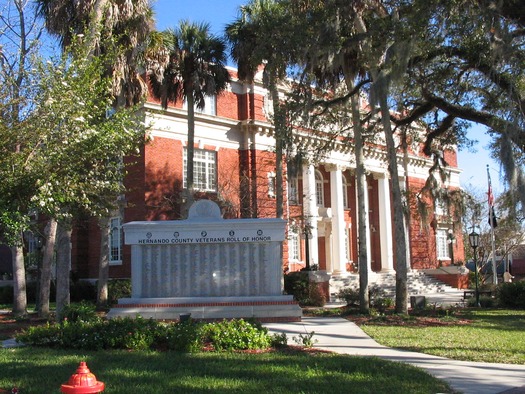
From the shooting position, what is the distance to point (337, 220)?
3494 centimetres

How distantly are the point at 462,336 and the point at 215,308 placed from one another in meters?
6.22

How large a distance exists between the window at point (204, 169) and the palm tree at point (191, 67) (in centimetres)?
575

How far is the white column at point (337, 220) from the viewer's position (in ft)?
114

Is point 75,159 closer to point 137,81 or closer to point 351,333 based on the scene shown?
point 351,333

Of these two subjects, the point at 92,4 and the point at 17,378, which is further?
the point at 92,4

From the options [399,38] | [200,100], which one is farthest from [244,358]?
[200,100]

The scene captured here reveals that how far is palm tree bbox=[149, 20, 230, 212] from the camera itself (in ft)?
78.1

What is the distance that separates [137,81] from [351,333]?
13086 millimetres

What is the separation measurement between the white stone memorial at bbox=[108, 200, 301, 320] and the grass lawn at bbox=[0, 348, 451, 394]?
5.94 meters

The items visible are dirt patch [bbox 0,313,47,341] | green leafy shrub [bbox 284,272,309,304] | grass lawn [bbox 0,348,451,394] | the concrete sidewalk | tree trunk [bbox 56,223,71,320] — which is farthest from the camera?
green leafy shrub [bbox 284,272,309,304]

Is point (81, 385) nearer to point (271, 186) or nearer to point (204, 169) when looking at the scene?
point (271, 186)

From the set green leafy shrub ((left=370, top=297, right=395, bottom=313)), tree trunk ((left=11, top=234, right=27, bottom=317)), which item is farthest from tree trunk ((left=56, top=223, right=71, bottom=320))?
green leafy shrub ((left=370, top=297, right=395, bottom=313))

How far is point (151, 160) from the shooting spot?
28.5 meters

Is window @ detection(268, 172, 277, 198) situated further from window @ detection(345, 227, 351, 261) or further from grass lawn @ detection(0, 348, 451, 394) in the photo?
grass lawn @ detection(0, 348, 451, 394)
